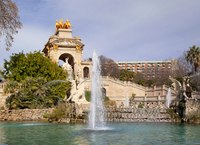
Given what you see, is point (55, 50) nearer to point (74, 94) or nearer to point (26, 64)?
point (26, 64)

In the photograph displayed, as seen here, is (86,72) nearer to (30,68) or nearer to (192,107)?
(30,68)

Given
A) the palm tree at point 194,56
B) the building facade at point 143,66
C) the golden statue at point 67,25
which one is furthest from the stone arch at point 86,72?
the building facade at point 143,66

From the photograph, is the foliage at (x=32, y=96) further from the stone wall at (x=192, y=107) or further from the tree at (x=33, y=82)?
the stone wall at (x=192, y=107)

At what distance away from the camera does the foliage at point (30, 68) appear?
42562mm

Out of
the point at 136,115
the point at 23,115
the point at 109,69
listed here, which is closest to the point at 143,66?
the point at 109,69

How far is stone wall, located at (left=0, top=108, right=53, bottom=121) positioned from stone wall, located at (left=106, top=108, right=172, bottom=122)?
16.4ft

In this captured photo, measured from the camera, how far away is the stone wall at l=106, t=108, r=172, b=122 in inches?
1123

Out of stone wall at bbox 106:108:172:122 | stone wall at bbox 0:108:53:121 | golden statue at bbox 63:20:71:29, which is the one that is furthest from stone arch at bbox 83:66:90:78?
stone wall at bbox 106:108:172:122

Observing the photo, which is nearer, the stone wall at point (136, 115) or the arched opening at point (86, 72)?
the stone wall at point (136, 115)

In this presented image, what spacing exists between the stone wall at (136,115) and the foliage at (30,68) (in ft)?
47.9

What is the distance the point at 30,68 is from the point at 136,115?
1749cm

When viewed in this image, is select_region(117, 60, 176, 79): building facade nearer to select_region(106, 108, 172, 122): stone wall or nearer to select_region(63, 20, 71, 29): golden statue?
select_region(63, 20, 71, 29): golden statue

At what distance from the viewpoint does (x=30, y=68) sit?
1679 inches

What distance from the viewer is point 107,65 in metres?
94.1
